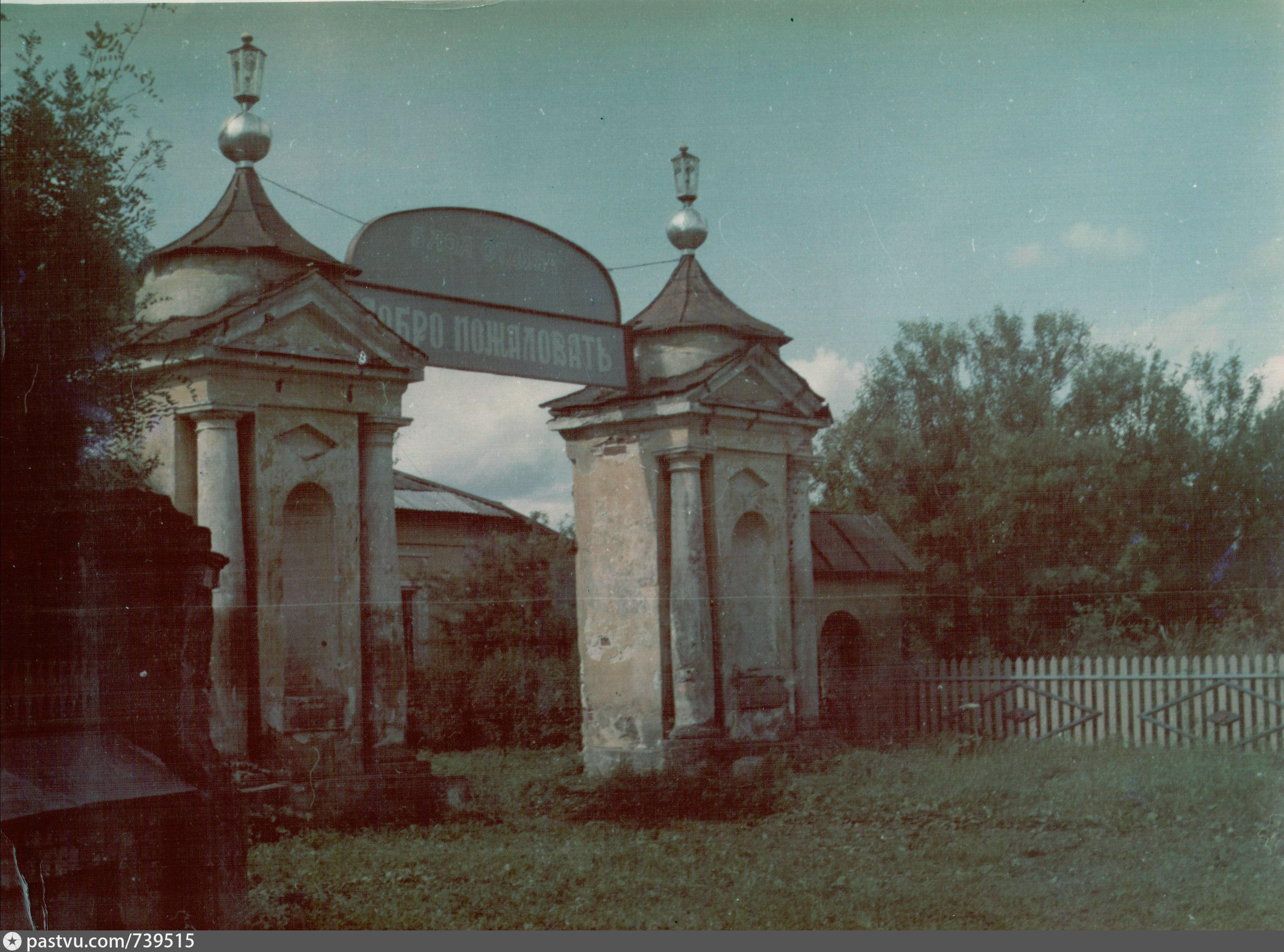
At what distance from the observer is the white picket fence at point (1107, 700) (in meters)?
10.1

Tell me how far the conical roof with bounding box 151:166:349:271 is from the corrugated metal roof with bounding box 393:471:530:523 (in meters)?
5.63

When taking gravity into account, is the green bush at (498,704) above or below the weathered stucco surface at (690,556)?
below

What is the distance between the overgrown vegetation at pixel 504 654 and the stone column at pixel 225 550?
152 inches

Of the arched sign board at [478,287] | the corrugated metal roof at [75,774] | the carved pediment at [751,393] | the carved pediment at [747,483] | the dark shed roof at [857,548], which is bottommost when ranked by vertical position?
the corrugated metal roof at [75,774]

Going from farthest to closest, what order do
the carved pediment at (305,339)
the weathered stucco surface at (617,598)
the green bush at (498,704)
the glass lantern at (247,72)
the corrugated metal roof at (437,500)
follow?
the corrugated metal roof at (437,500), the green bush at (498,704), the weathered stucco surface at (617,598), the carved pediment at (305,339), the glass lantern at (247,72)

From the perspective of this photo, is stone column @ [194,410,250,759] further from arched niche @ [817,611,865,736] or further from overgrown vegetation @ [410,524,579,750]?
arched niche @ [817,611,865,736]

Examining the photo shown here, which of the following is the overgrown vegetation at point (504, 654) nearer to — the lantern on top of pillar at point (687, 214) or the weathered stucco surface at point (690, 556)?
the weathered stucco surface at point (690, 556)

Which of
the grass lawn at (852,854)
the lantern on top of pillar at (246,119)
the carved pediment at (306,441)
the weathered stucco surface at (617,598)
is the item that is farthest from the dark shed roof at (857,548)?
the lantern on top of pillar at (246,119)

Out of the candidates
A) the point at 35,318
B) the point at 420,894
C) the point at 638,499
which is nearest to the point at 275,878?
the point at 420,894

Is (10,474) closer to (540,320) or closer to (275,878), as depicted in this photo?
(275,878)

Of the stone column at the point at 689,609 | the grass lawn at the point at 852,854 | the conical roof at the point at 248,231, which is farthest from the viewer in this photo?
the stone column at the point at 689,609

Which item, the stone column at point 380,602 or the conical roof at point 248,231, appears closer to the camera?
the conical roof at point 248,231

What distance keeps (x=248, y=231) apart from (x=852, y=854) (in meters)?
5.34

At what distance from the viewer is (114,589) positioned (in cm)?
443
